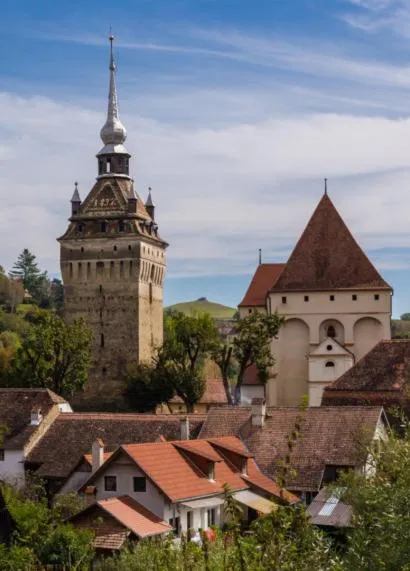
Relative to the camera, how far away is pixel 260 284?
242 feet

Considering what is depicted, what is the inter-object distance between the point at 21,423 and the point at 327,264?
83.7ft

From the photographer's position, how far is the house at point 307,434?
36656 millimetres

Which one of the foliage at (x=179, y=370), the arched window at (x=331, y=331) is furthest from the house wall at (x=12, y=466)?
the arched window at (x=331, y=331)

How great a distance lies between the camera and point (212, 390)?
7481cm

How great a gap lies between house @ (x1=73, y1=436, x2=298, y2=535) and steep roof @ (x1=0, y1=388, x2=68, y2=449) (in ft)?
25.5

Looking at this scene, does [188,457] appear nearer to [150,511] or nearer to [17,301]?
[150,511]

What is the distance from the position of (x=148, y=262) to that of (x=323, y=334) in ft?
69.4

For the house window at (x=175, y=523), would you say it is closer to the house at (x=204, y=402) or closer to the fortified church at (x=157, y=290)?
the fortified church at (x=157, y=290)

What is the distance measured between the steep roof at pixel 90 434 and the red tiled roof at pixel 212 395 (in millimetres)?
28550

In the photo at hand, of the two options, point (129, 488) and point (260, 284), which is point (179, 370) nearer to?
Result: point (260, 284)

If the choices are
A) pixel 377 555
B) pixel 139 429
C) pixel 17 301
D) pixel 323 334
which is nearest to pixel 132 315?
pixel 323 334

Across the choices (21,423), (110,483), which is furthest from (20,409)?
(110,483)

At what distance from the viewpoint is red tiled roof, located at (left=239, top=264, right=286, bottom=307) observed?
73000 millimetres

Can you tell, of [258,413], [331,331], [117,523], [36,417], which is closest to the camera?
[117,523]
